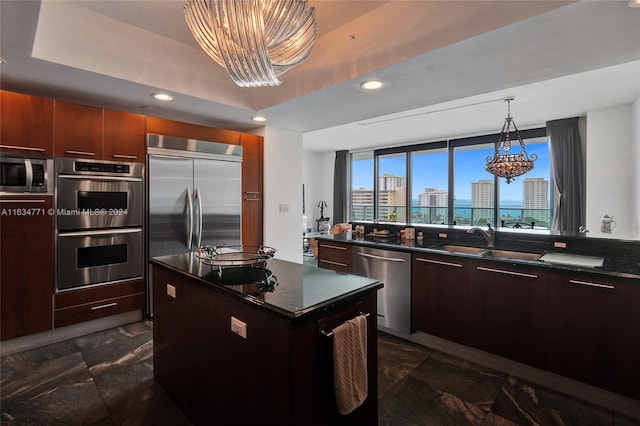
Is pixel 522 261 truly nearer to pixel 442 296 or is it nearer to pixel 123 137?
pixel 442 296

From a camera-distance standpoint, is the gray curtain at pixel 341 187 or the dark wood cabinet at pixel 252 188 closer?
the dark wood cabinet at pixel 252 188

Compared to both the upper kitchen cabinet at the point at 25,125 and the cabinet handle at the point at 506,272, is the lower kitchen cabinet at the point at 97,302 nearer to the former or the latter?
the upper kitchen cabinet at the point at 25,125

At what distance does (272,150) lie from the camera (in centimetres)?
445

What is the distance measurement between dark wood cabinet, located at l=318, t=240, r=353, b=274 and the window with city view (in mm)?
3461

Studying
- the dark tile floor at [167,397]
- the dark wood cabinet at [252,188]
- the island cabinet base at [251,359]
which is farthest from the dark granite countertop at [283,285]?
the dark wood cabinet at [252,188]

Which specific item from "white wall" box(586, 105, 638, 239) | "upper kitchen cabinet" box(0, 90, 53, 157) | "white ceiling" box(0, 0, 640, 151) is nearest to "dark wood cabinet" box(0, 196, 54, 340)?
"upper kitchen cabinet" box(0, 90, 53, 157)

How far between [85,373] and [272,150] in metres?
3.14

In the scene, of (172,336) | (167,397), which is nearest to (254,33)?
(172,336)

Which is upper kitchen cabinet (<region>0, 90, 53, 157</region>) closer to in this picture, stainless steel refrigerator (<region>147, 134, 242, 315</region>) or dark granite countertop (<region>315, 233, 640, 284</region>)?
stainless steel refrigerator (<region>147, 134, 242, 315</region>)

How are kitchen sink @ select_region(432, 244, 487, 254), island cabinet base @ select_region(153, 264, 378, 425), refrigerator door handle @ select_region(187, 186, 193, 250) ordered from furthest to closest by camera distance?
refrigerator door handle @ select_region(187, 186, 193, 250) → kitchen sink @ select_region(432, 244, 487, 254) → island cabinet base @ select_region(153, 264, 378, 425)

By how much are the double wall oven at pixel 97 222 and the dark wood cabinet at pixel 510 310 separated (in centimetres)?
323

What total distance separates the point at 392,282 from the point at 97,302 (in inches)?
112

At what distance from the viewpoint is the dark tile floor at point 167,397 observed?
1.90 m

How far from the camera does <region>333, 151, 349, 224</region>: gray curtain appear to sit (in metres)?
9.31
